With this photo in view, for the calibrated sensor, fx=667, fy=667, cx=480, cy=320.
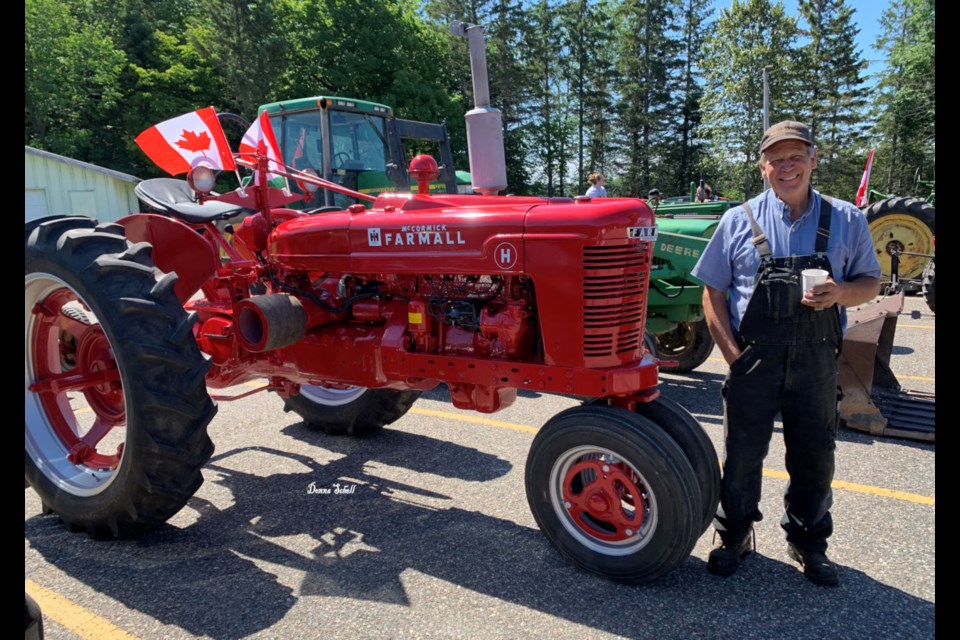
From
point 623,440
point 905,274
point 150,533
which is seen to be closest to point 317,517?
point 150,533

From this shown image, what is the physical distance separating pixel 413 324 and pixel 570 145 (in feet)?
107

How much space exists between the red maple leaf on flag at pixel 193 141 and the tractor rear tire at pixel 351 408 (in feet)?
5.50

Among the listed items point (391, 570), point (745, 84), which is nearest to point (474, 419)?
point (391, 570)

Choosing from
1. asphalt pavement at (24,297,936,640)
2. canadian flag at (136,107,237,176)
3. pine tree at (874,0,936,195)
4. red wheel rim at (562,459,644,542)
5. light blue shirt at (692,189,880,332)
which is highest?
pine tree at (874,0,936,195)

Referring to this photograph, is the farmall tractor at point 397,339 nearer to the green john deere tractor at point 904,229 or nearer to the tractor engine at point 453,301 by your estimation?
the tractor engine at point 453,301

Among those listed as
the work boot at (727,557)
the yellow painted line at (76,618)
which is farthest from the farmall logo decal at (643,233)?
the yellow painted line at (76,618)

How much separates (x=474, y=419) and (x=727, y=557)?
2.50 meters

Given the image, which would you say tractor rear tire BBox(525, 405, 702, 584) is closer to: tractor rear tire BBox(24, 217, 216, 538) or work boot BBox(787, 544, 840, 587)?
work boot BBox(787, 544, 840, 587)

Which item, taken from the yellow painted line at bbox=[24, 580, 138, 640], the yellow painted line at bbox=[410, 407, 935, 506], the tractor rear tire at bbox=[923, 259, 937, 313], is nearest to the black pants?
the yellow painted line at bbox=[410, 407, 935, 506]

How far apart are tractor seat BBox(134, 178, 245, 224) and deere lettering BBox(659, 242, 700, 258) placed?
11.6ft

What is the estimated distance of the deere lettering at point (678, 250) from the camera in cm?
574

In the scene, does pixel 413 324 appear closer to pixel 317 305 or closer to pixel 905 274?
pixel 317 305

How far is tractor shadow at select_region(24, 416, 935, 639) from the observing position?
2.49 metres

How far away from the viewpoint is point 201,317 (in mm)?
3869
